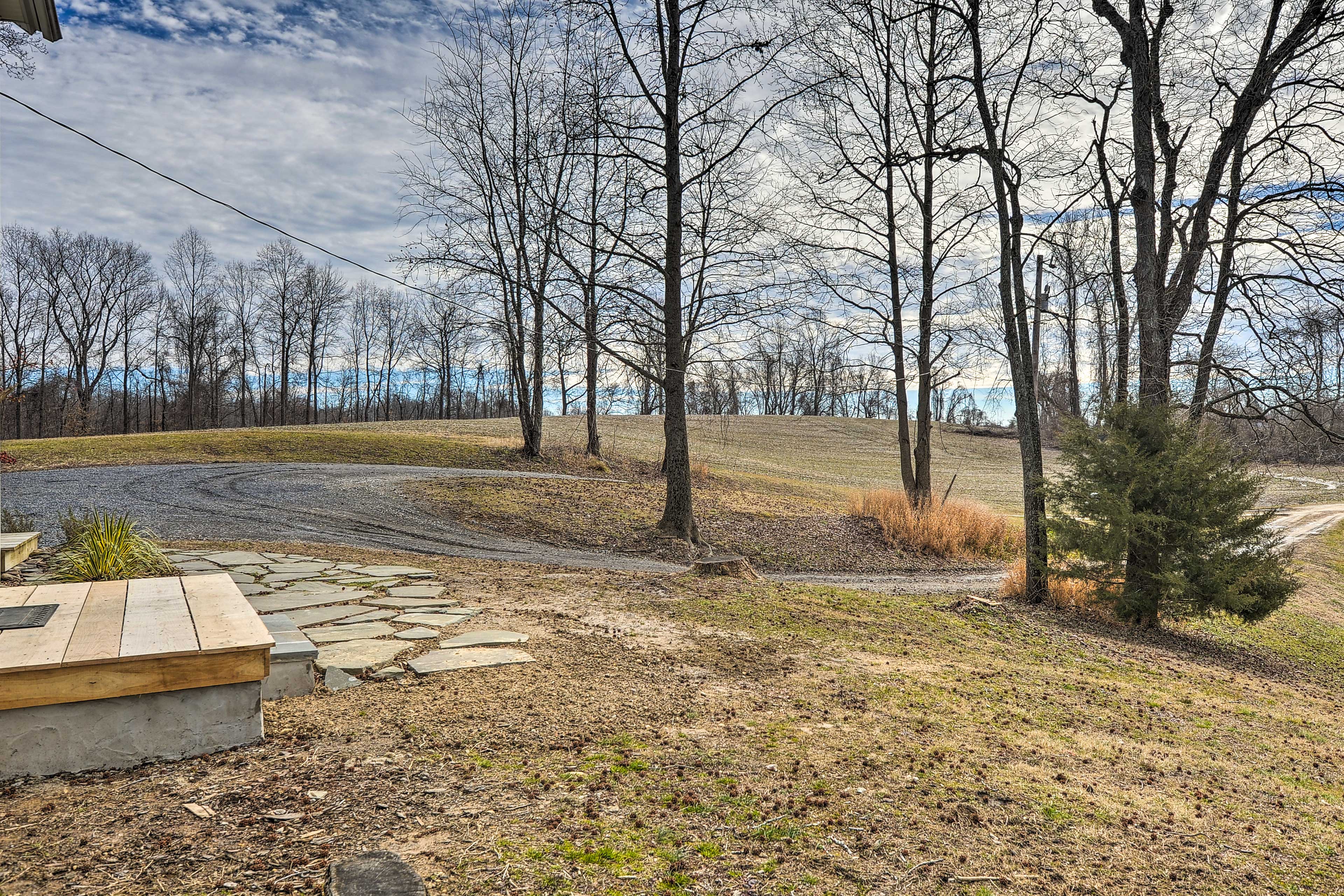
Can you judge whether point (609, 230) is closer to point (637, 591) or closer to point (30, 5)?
point (637, 591)

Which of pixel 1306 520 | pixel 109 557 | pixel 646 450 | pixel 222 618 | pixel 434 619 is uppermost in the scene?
pixel 646 450

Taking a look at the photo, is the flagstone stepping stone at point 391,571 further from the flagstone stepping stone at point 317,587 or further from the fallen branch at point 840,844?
the fallen branch at point 840,844

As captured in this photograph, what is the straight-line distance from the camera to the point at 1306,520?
20812 mm

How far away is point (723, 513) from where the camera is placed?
13.8 m

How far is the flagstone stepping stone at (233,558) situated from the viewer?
6859 mm

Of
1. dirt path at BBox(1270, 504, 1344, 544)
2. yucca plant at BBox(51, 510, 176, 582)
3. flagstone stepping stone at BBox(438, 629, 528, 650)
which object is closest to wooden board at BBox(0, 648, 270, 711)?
flagstone stepping stone at BBox(438, 629, 528, 650)

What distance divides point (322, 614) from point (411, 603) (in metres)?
0.72

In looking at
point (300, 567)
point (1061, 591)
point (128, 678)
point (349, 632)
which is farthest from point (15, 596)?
point (1061, 591)

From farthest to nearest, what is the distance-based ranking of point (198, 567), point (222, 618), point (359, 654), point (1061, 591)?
point (1061, 591) < point (198, 567) < point (359, 654) < point (222, 618)

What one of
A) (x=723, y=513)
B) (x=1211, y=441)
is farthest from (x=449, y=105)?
(x=1211, y=441)

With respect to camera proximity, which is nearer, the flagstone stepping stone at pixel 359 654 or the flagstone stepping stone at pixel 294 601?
the flagstone stepping stone at pixel 359 654

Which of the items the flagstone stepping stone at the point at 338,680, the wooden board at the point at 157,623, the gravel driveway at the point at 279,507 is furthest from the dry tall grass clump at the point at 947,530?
the wooden board at the point at 157,623

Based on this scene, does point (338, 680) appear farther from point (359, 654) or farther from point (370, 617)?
point (370, 617)

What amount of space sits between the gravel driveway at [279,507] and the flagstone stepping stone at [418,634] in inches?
156
